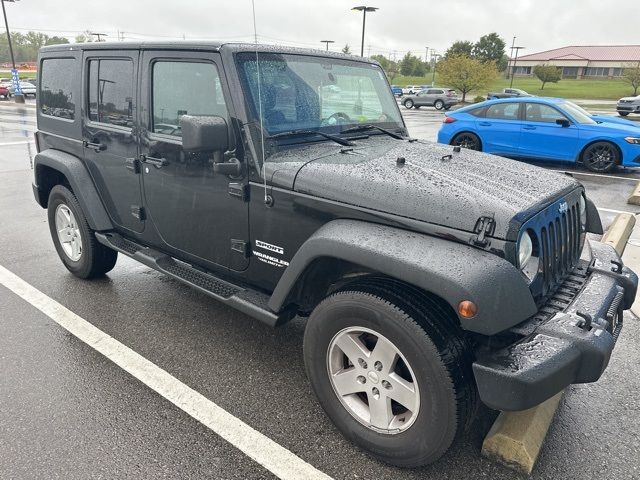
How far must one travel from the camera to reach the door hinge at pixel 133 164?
3564mm

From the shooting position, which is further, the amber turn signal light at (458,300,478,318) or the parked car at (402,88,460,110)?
the parked car at (402,88,460,110)

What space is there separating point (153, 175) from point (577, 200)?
2.72 meters

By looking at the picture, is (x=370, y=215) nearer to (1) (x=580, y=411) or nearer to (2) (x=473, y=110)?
(1) (x=580, y=411)

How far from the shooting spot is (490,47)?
77938mm

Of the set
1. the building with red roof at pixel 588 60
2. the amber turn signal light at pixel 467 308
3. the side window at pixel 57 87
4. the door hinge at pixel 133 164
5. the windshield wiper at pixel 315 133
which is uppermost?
the building with red roof at pixel 588 60

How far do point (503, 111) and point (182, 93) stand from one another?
906cm

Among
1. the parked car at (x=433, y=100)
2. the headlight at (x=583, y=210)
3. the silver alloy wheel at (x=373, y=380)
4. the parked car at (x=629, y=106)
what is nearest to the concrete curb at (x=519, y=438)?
the silver alloy wheel at (x=373, y=380)

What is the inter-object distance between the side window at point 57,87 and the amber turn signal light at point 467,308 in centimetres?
363

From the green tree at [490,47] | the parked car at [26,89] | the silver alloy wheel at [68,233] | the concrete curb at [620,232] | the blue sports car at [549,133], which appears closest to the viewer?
the silver alloy wheel at [68,233]

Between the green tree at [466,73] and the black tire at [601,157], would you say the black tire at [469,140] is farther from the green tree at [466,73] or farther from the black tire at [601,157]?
the green tree at [466,73]

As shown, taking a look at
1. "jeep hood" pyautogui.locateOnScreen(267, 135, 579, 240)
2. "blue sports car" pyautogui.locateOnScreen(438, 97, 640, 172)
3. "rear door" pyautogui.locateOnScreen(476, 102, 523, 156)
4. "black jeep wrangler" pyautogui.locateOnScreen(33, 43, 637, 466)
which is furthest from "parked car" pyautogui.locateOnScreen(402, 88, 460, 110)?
"jeep hood" pyautogui.locateOnScreen(267, 135, 579, 240)

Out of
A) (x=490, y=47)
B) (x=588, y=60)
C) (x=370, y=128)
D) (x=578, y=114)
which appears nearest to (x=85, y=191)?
(x=370, y=128)

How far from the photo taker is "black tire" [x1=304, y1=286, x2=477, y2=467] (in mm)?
2115

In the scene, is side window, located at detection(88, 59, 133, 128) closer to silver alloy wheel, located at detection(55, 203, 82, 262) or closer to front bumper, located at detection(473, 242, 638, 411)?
silver alloy wheel, located at detection(55, 203, 82, 262)
